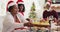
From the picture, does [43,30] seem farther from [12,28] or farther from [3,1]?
[3,1]

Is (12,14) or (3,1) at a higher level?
(3,1)

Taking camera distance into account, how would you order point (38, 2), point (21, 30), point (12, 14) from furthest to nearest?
point (38, 2) < point (12, 14) < point (21, 30)

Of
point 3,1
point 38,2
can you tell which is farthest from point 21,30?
point 38,2

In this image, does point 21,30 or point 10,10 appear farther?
point 10,10

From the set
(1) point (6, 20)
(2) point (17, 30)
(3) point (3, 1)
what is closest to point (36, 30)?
(2) point (17, 30)

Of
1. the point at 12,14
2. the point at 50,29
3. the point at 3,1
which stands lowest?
the point at 50,29

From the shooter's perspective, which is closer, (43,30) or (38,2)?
(43,30)

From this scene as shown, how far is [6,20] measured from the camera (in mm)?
2045

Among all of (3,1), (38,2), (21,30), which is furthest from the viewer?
(38,2)

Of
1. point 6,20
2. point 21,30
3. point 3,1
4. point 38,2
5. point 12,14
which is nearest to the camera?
point 21,30

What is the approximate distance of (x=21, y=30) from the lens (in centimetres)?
191

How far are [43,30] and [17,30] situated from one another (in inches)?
11.7

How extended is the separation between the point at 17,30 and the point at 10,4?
0.41 metres

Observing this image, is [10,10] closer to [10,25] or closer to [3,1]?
[10,25]
